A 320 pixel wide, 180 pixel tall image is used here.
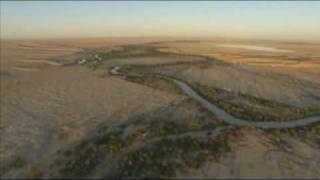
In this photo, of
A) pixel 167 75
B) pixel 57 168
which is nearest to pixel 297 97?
pixel 167 75

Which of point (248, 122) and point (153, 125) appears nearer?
point (153, 125)

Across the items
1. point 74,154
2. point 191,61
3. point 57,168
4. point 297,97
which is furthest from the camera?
point 191,61

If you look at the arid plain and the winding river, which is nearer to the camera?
the arid plain

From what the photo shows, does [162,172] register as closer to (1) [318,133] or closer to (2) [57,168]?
(2) [57,168]

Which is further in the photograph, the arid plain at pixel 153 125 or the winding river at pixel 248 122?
the winding river at pixel 248 122

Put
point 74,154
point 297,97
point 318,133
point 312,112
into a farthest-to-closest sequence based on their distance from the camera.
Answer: point 297,97, point 312,112, point 318,133, point 74,154

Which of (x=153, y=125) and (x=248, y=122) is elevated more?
(x=153, y=125)

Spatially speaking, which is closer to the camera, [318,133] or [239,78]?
[318,133]
